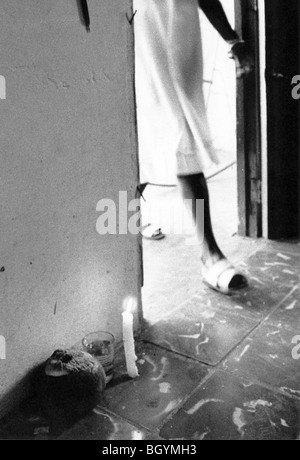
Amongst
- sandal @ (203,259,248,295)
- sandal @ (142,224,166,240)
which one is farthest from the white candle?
sandal @ (142,224,166,240)

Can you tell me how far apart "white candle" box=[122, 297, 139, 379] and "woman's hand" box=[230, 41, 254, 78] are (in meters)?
1.42

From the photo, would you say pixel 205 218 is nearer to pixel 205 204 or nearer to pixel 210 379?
pixel 205 204

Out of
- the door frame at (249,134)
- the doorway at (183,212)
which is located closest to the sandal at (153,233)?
the doorway at (183,212)

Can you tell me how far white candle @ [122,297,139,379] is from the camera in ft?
4.98

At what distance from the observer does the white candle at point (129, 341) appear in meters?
1.52

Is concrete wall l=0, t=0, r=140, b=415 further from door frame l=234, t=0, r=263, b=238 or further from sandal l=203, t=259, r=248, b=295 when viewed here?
door frame l=234, t=0, r=263, b=238

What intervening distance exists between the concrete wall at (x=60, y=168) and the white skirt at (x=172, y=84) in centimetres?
42

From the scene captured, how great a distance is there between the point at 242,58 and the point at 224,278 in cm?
108

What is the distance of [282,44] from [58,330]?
177 cm

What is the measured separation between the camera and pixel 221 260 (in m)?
2.21

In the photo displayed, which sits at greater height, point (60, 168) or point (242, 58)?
point (242, 58)

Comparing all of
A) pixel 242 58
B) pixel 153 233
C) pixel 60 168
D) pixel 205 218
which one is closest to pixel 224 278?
pixel 205 218

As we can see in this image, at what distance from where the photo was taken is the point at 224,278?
2113mm

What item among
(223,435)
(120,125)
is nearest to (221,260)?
(120,125)
